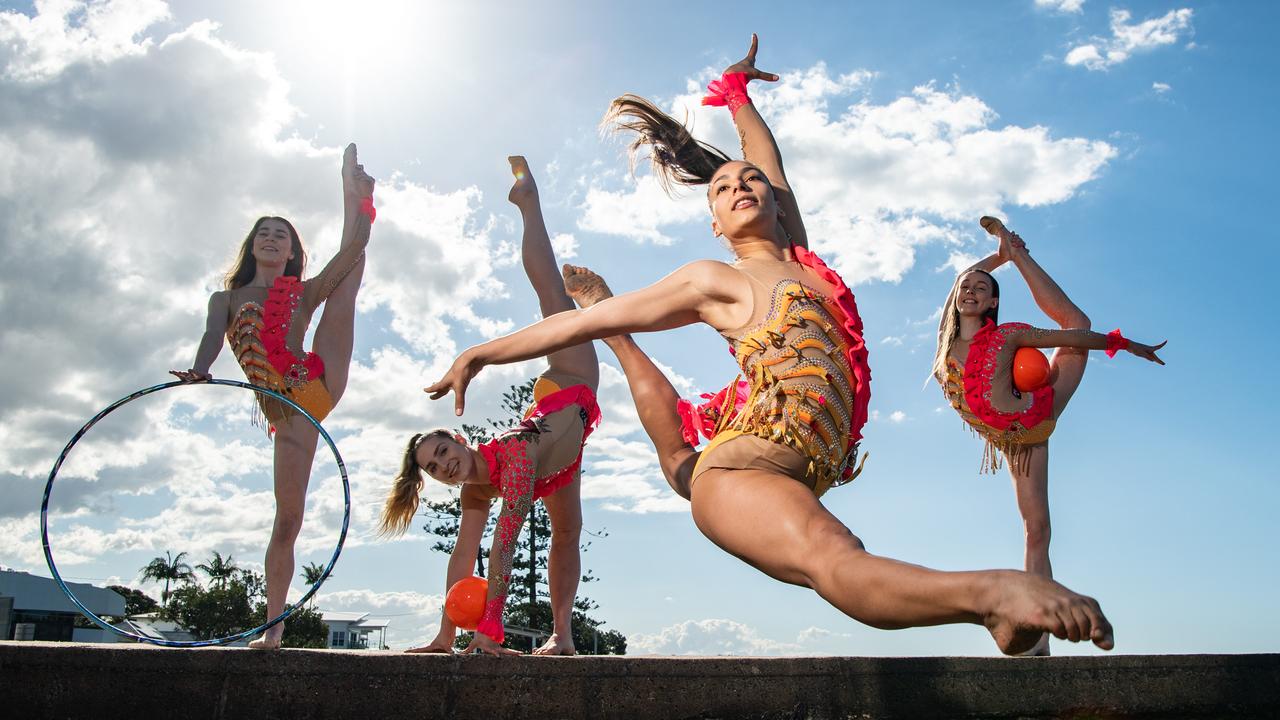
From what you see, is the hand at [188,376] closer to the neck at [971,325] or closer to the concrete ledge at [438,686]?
the concrete ledge at [438,686]

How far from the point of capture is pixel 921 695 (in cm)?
480

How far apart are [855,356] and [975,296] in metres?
2.99

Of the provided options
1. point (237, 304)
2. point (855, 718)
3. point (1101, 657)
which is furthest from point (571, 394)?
point (1101, 657)

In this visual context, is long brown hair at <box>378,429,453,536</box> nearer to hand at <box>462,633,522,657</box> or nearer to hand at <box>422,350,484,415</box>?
hand at <box>462,633,522,657</box>

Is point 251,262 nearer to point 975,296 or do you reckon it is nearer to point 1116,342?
point 975,296

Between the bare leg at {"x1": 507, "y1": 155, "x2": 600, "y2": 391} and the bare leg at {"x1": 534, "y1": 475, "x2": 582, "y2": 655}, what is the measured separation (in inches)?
26.8

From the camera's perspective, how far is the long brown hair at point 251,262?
5414 mm

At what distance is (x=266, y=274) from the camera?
17.8 ft

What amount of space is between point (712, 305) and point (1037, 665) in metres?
3.22

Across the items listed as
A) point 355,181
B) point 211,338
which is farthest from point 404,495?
point 355,181

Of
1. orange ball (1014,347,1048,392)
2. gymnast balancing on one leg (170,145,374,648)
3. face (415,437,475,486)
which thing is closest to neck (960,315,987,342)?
orange ball (1014,347,1048,392)

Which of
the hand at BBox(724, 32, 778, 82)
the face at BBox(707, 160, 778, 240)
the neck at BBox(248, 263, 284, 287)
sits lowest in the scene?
the face at BBox(707, 160, 778, 240)

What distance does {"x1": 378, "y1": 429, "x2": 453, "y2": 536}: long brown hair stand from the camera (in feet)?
16.6

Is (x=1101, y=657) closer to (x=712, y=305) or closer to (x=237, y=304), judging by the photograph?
(x=712, y=305)
